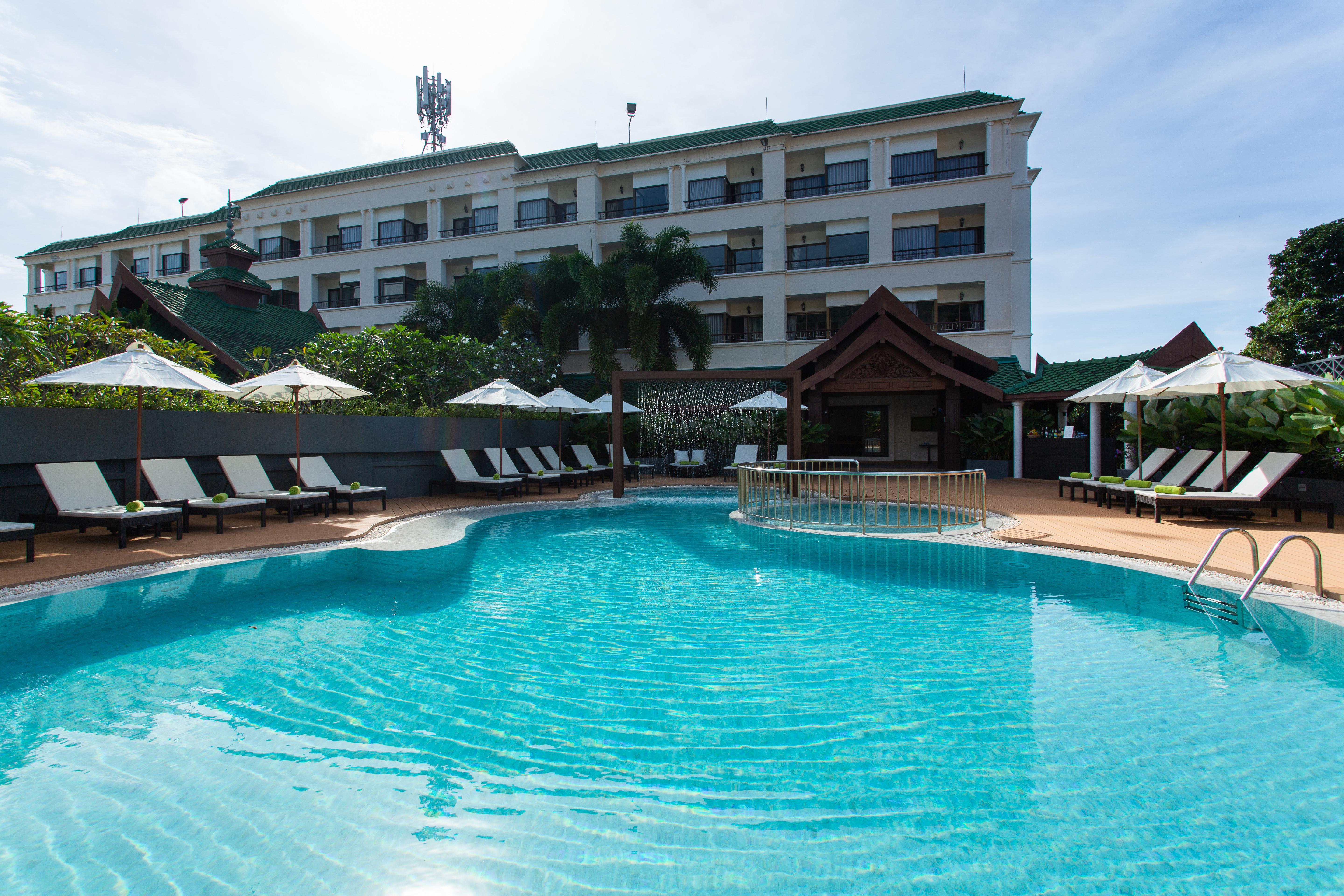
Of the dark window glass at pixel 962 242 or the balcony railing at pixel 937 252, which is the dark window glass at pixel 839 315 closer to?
the balcony railing at pixel 937 252

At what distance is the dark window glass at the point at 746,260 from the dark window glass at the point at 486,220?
12.2m

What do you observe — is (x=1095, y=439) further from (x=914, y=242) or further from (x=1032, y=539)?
(x=914, y=242)

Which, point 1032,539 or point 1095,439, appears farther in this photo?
point 1095,439

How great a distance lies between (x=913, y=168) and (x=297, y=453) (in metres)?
25.7

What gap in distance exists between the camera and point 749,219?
2817cm

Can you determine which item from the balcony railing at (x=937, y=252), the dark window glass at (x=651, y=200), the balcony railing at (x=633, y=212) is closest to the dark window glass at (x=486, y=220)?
the balcony railing at (x=633, y=212)

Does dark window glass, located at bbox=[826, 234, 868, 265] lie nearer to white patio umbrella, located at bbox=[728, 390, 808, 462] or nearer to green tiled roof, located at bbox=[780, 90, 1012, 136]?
green tiled roof, located at bbox=[780, 90, 1012, 136]

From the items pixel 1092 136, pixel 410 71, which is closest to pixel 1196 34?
pixel 1092 136

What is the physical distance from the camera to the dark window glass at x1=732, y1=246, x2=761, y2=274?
28953 mm

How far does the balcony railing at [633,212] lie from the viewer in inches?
1183

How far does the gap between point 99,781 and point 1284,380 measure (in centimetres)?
1289

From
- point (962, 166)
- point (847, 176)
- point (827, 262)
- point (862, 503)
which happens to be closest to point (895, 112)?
point (847, 176)

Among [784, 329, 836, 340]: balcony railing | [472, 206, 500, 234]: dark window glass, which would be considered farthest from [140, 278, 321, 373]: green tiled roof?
[784, 329, 836, 340]: balcony railing

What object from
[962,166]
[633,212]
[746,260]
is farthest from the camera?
[633,212]
